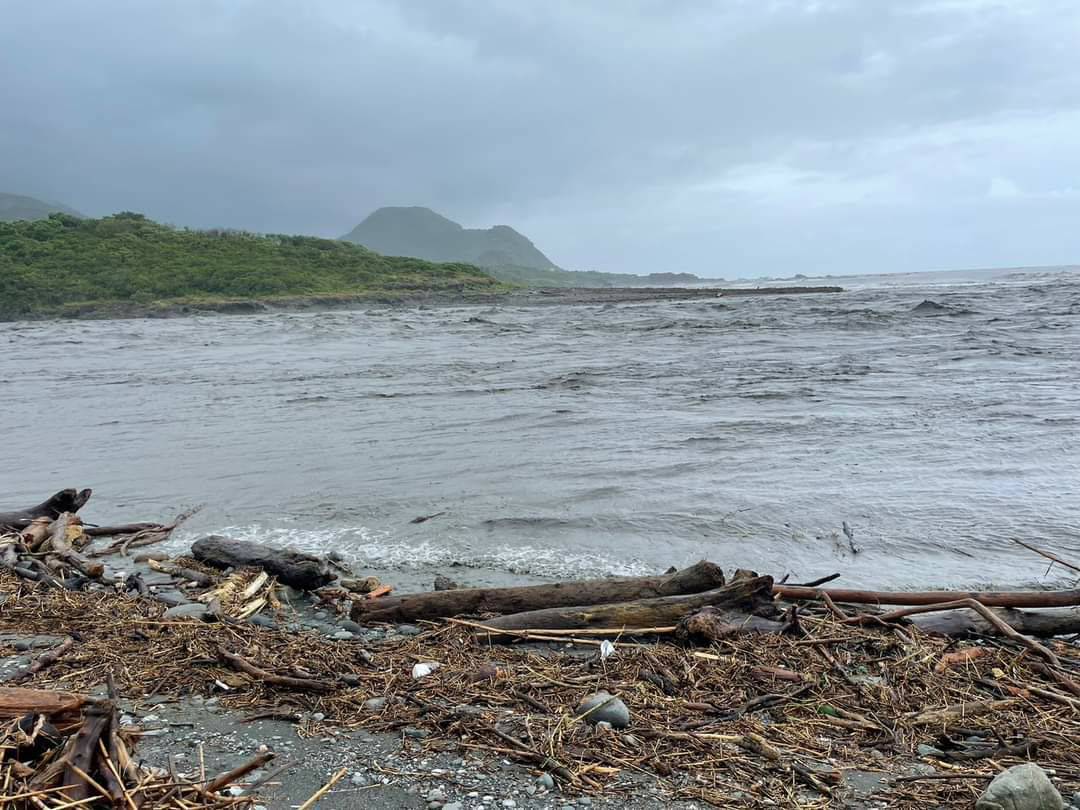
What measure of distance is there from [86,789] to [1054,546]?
23.8 ft

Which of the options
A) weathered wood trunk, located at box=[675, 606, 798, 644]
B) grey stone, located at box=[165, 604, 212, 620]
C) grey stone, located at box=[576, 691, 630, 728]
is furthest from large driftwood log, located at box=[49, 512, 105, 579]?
weathered wood trunk, located at box=[675, 606, 798, 644]

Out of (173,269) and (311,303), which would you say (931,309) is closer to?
(311,303)

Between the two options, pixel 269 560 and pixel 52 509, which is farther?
pixel 52 509

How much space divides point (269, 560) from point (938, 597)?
4805 millimetres

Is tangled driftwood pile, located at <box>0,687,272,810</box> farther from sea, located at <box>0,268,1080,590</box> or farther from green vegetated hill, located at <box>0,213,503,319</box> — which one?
green vegetated hill, located at <box>0,213,503,319</box>

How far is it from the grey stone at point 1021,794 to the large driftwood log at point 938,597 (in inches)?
80.0

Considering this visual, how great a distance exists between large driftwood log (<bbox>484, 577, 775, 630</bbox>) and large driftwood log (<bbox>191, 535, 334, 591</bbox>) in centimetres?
171

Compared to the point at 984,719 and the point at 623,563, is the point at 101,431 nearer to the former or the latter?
the point at 623,563

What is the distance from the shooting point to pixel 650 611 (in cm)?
454

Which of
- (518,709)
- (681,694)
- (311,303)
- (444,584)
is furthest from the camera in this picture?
(311,303)

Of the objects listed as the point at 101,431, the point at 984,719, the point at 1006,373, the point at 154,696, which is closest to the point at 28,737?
the point at 154,696

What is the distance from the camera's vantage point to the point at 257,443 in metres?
11.2

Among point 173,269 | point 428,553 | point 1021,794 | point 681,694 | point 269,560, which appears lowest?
point 428,553

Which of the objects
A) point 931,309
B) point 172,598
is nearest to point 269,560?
point 172,598
